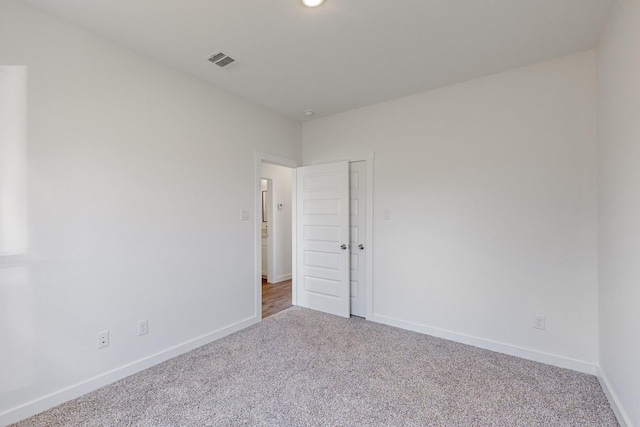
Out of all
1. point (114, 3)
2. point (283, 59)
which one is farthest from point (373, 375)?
point (114, 3)

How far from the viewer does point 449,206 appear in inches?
115

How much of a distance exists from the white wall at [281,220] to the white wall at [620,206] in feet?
14.5

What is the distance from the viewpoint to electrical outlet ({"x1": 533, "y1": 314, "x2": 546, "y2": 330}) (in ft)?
8.07

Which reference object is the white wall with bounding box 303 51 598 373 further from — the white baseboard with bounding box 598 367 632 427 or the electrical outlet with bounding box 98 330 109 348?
the electrical outlet with bounding box 98 330 109 348

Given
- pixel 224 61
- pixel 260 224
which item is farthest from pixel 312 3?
pixel 260 224

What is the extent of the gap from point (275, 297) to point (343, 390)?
252 centimetres

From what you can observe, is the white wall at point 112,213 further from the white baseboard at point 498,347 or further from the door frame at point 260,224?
the white baseboard at point 498,347

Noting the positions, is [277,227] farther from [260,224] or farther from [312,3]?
[312,3]

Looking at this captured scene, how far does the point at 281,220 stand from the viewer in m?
5.52

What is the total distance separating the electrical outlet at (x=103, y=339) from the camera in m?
2.12

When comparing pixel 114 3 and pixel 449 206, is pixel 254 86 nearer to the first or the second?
pixel 114 3

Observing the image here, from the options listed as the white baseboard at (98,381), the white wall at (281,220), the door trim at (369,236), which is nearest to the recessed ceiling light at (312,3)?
the door trim at (369,236)

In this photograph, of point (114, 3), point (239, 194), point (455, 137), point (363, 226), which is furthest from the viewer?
point (363, 226)

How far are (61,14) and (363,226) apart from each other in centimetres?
322
